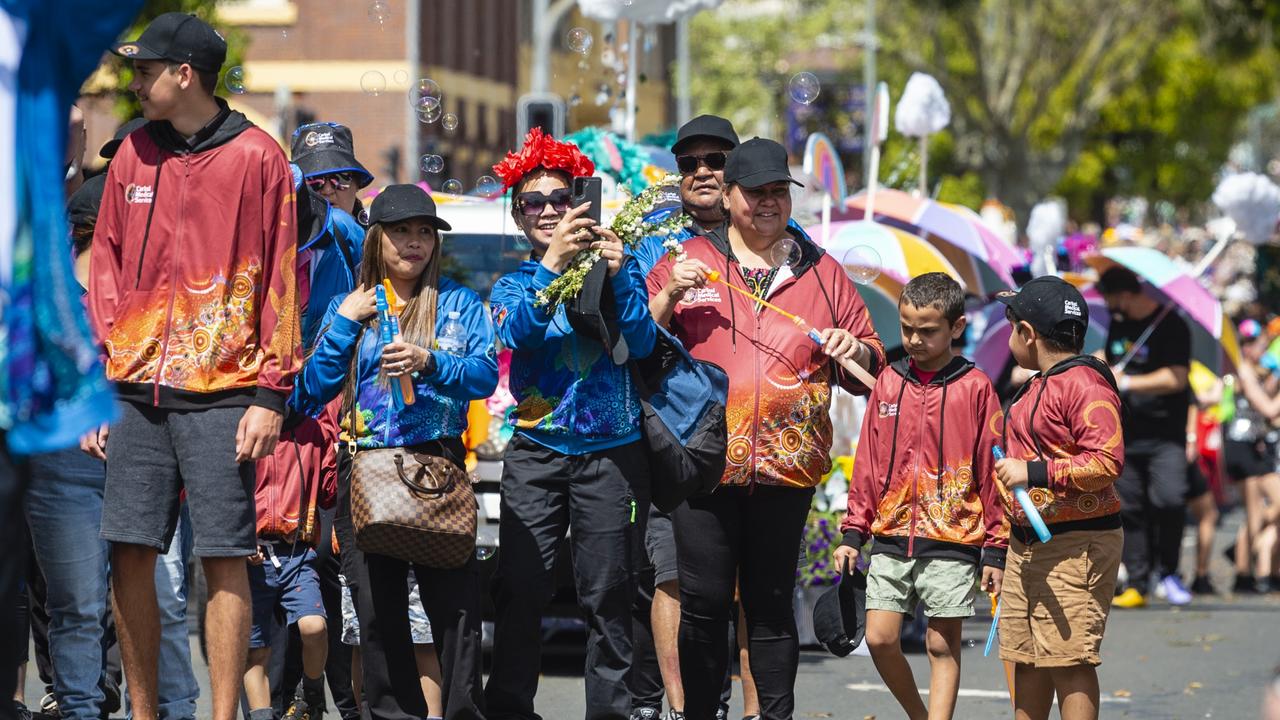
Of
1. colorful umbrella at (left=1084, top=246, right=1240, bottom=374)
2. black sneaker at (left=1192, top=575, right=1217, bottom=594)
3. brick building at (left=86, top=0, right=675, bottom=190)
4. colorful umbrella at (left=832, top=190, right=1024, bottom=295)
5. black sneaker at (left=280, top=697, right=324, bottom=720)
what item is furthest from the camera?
brick building at (left=86, top=0, right=675, bottom=190)

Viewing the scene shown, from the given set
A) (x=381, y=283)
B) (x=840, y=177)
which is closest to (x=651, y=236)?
(x=381, y=283)

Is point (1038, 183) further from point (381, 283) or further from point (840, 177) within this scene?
point (381, 283)

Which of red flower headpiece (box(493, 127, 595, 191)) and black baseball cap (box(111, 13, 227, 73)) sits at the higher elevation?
black baseball cap (box(111, 13, 227, 73))

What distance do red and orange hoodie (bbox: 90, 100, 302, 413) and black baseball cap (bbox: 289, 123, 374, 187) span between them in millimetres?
1851

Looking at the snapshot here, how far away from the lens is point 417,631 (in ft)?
23.3

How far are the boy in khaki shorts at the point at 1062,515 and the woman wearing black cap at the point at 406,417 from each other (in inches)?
70.2

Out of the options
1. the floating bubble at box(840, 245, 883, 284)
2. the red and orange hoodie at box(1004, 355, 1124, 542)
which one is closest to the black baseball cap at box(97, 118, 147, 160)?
the floating bubble at box(840, 245, 883, 284)

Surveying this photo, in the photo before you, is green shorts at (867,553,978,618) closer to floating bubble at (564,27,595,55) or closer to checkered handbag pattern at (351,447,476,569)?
checkered handbag pattern at (351,447,476,569)

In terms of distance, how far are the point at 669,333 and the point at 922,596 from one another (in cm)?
135

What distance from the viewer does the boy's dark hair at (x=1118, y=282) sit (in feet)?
41.2

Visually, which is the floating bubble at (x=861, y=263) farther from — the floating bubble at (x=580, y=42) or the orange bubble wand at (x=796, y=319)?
the floating bubble at (x=580, y=42)

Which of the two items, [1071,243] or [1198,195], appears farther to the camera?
[1198,195]

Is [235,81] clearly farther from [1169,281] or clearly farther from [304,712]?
[1169,281]

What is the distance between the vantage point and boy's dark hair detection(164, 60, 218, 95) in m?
5.99
